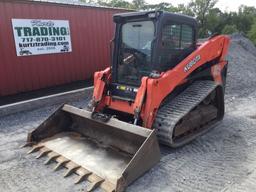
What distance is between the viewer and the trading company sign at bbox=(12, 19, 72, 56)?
8258 mm

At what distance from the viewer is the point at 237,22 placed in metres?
35.8

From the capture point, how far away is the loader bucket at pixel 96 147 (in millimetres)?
3738

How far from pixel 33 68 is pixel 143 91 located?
5344 mm

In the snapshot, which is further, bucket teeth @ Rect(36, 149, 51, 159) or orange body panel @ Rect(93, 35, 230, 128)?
bucket teeth @ Rect(36, 149, 51, 159)

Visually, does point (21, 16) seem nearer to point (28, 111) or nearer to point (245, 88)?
point (28, 111)

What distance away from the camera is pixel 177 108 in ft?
15.5

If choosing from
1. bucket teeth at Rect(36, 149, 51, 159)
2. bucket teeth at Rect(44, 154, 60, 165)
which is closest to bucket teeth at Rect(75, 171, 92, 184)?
bucket teeth at Rect(44, 154, 60, 165)

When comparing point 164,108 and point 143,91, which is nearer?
point 143,91

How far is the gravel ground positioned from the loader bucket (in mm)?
185

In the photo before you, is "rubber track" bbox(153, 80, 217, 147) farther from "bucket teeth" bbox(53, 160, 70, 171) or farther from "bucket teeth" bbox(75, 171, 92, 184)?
"bucket teeth" bbox(53, 160, 70, 171)

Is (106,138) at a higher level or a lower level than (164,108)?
lower

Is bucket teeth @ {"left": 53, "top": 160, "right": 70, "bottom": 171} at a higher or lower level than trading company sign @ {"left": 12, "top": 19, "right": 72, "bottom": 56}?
lower

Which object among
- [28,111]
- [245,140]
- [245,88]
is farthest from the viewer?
[245,88]

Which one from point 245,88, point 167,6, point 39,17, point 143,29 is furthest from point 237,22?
point 143,29
